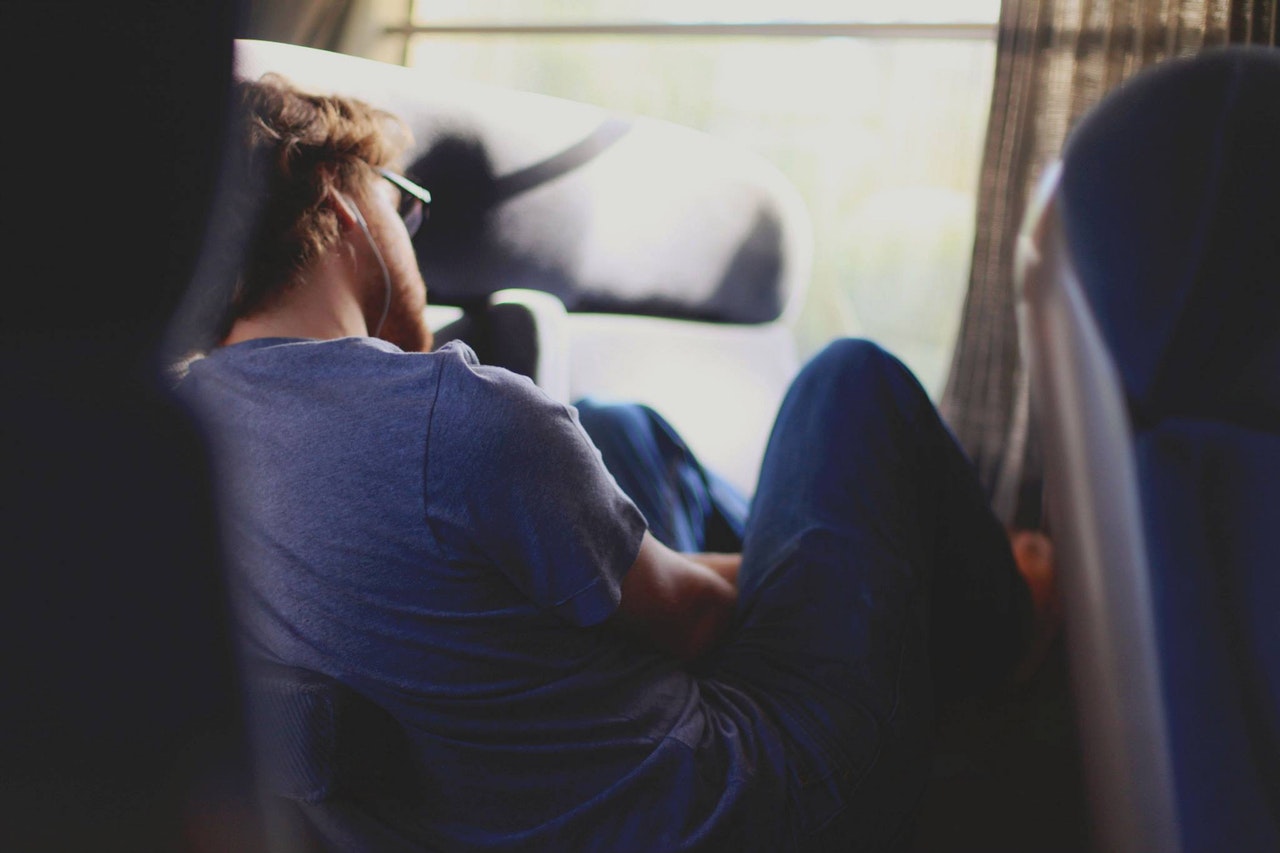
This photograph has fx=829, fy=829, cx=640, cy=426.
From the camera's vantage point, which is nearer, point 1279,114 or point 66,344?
point 66,344

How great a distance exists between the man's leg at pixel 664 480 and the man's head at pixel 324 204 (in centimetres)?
30

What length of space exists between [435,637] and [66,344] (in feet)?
1.11

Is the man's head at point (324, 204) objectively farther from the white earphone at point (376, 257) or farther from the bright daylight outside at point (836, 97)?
the bright daylight outside at point (836, 97)

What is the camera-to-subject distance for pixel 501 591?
0.59m

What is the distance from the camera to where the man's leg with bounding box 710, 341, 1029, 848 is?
0.70m

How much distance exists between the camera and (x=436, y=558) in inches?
22.5

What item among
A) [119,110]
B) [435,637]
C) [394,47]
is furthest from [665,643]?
[394,47]

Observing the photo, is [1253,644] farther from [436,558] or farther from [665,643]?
[436,558]

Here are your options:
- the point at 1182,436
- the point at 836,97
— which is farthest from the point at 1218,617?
the point at 836,97

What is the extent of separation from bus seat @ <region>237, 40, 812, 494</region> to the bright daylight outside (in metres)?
0.16

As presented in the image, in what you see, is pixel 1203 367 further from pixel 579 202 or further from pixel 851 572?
pixel 579 202

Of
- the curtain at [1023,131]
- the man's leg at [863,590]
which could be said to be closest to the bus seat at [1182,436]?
the man's leg at [863,590]

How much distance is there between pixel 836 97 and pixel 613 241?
0.75 meters

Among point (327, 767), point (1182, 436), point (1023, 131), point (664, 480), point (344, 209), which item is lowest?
point (327, 767)
